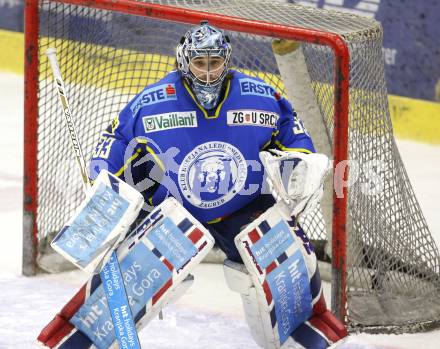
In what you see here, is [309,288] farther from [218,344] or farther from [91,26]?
[91,26]

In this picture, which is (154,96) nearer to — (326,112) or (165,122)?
(165,122)

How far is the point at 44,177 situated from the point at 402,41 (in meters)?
2.61

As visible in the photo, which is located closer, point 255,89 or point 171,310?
point 255,89

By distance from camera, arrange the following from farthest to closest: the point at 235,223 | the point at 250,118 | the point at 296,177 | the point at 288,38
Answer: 1. the point at 288,38
2. the point at 235,223
3. the point at 250,118
4. the point at 296,177

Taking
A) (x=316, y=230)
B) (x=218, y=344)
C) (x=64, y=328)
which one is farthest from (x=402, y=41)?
(x=64, y=328)

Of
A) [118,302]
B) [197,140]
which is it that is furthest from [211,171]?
[118,302]

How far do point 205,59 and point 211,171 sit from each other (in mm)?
365

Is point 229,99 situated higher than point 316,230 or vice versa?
point 229,99

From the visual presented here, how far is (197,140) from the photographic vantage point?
3945 mm

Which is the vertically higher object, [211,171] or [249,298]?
[211,171]

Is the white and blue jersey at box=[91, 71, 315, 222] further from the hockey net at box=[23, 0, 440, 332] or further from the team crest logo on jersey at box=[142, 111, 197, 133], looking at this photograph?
the hockey net at box=[23, 0, 440, 332]

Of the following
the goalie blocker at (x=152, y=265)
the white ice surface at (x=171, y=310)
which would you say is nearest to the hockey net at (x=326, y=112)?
the white ice surface at (x=171, y=310)

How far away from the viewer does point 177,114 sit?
3.94 meters

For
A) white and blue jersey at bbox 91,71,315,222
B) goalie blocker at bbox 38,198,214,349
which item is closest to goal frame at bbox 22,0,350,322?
white and blue jersey at bbox 91,71,315,222
